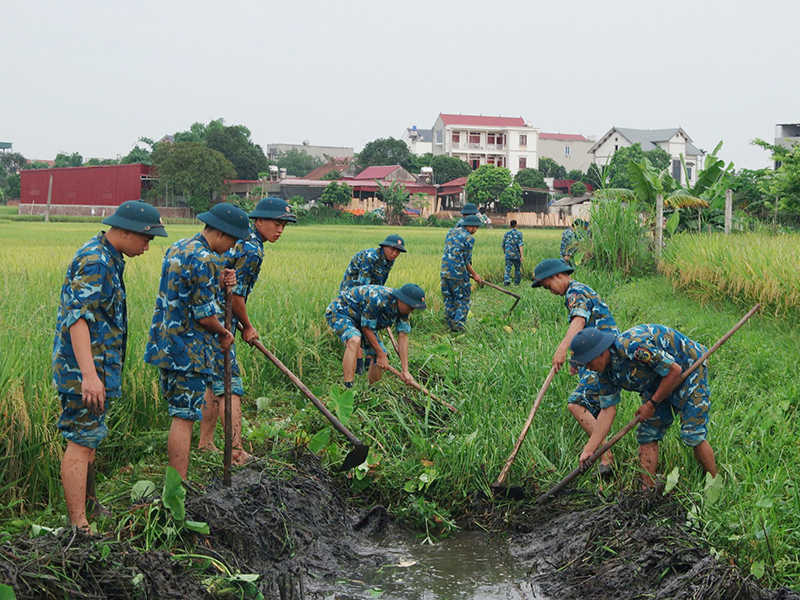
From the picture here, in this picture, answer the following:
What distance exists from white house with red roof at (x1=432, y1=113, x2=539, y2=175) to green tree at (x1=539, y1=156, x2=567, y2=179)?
163 inches

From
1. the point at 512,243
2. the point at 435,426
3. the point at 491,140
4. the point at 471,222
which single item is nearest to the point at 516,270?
the point at 512,243

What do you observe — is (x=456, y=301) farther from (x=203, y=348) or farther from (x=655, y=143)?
(x=655, y=143)

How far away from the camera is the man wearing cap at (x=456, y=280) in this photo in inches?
399

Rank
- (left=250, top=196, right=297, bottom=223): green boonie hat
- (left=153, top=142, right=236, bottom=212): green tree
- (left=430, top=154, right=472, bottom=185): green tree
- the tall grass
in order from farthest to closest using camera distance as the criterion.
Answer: (left=430, top=154, right=472, bottom=185): green tree < (left=153, top=142, right=236, bottom=212): green tree < the tall grass < (left=250, top=196, right=297, bottom=223): green boonie hat

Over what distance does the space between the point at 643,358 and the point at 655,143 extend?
70963mm

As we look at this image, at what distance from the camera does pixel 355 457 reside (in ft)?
16.6

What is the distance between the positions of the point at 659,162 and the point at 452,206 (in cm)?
1651

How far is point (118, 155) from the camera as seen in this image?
89188 millimetres

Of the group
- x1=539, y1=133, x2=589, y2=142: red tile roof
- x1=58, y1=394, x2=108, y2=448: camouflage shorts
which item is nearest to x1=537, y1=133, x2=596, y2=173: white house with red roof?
x1=539, y1=133, x2=589, y2=142: red tile roof

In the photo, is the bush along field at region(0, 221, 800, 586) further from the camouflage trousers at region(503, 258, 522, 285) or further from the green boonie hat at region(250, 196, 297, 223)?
the camouflage trousers at region(503, 258, 522, 285)

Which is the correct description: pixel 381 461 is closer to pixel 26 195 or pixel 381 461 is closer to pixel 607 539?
pixel 607 539

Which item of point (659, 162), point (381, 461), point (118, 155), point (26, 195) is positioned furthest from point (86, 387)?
point (118, 155)

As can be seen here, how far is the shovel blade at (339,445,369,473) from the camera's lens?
5.01 meters

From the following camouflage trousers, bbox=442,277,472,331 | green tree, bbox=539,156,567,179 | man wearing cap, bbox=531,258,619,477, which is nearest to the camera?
man wearing cap, bbox=531,258,619,477
